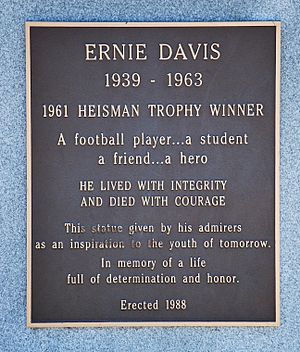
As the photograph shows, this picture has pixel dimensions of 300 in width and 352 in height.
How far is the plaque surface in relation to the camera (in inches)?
143

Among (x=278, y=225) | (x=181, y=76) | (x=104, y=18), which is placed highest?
(x=104, y=18)

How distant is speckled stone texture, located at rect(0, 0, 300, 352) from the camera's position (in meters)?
3.69

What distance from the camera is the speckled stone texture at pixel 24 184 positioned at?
12.1 ft

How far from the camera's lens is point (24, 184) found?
3697 millimetres

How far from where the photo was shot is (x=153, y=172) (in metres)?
3.66

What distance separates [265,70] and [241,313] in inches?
59.2

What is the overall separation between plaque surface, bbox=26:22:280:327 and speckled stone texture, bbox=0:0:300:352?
0.09 meters

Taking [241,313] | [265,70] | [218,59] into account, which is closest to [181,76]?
[218,59]

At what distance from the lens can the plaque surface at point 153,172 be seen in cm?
363

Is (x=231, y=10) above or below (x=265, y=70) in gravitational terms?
above

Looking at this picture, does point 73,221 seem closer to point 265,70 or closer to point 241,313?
point 241,313

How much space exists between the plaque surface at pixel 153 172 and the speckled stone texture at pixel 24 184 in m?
0.09

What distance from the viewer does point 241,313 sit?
3.69 m

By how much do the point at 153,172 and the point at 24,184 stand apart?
805mm
